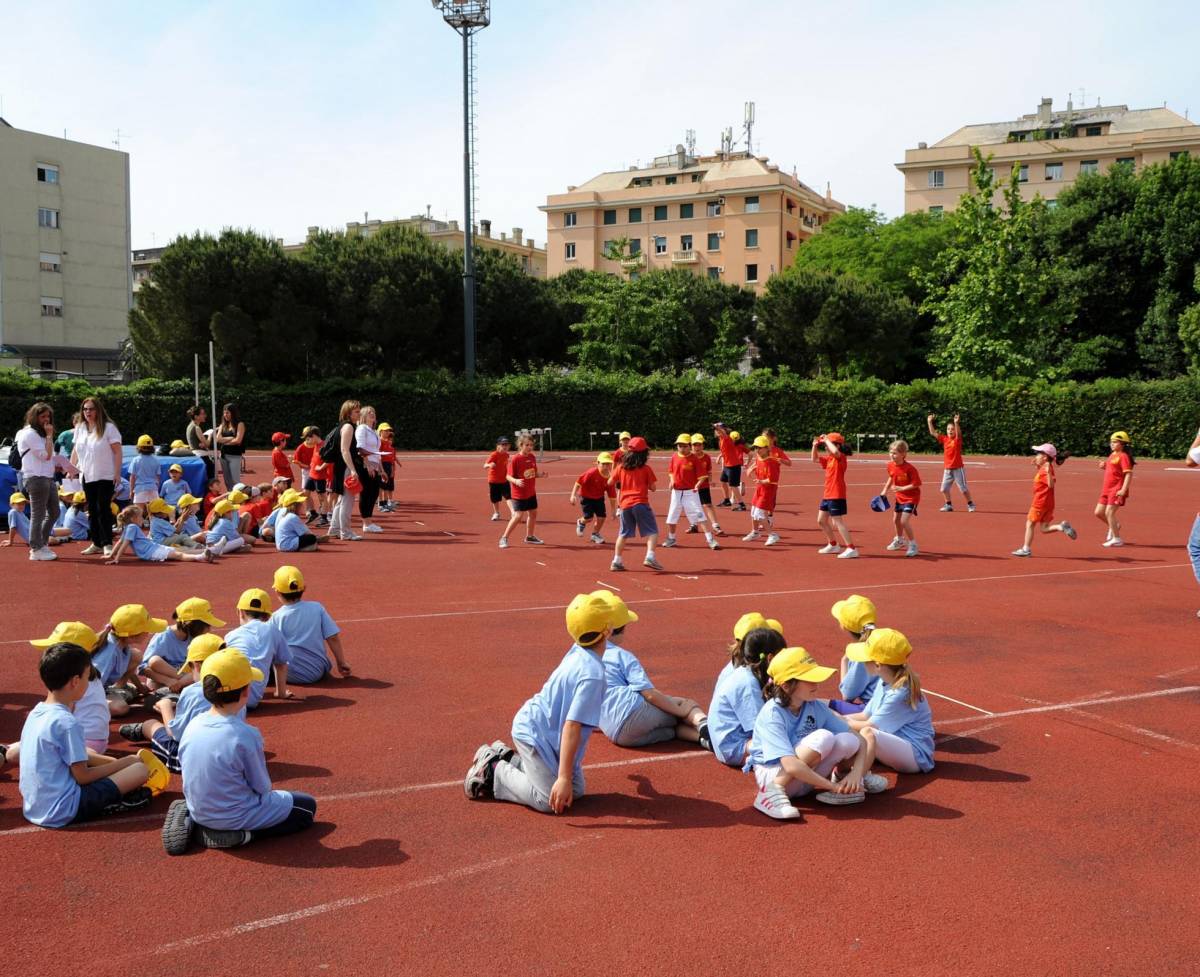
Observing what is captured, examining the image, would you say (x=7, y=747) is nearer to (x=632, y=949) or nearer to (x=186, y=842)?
(x=186, y=842)

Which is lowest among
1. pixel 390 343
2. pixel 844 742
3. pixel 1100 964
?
pixel 1100 964

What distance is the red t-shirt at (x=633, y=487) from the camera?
533 inches

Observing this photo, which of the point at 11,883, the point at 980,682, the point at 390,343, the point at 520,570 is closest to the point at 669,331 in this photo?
the point at 390,343

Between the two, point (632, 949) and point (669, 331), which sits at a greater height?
point (669, 331)

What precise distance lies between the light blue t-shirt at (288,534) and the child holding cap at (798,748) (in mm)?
10153

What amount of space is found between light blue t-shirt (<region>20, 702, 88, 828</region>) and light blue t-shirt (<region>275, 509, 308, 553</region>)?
9.24 metres

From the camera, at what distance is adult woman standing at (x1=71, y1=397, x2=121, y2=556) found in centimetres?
1351

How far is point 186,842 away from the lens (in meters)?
5.36

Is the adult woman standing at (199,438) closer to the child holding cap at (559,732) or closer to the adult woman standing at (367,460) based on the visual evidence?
the adult woman standing at (367,460)

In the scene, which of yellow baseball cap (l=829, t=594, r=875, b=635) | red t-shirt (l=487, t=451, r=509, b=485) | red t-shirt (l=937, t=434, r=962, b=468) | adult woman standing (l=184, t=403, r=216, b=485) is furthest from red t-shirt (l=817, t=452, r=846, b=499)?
adult woman standing (l=184, t=403, r=216, b=485)

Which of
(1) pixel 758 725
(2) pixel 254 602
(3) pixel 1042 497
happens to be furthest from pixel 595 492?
(1) pixel 758 725

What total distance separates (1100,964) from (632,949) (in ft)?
6.26

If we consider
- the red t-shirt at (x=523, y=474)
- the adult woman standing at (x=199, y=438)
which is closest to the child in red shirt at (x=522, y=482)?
the red t-shirt at (x=523, y=474)

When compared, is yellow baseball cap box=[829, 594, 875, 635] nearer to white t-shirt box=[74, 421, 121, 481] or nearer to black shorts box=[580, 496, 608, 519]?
black shorts box=[580, 496, 608, 519]
